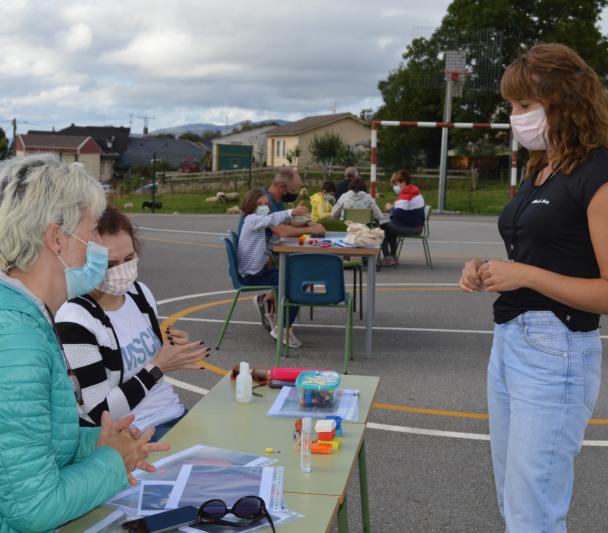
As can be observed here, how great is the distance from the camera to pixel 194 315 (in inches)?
390

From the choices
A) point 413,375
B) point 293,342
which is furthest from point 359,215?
point 413,375

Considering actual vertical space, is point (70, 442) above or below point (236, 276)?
above

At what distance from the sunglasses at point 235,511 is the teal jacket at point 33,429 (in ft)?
0.97

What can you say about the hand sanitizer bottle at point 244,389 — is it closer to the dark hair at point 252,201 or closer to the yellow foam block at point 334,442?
the yellow foam block at point 334,442

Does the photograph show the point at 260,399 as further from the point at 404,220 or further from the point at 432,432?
the point at 404,220

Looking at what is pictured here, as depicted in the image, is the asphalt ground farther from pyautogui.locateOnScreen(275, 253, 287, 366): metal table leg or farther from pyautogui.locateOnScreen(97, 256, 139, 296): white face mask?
pyautogui.locateOnScreen(97, 256, 139, 296): white face mask

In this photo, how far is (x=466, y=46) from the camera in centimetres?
4106

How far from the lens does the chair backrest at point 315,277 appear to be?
7484 mm

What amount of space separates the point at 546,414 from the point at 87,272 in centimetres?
155

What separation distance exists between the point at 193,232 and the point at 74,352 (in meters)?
17.4

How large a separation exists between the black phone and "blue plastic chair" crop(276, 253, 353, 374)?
16.8 ft

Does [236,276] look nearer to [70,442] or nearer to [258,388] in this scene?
[258,388]

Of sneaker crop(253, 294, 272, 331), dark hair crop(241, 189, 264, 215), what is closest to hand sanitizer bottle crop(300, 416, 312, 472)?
sneaker crop(253, 294, 272, 331)

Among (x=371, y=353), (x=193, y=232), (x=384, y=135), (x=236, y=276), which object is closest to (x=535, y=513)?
(x=371, y=353)
